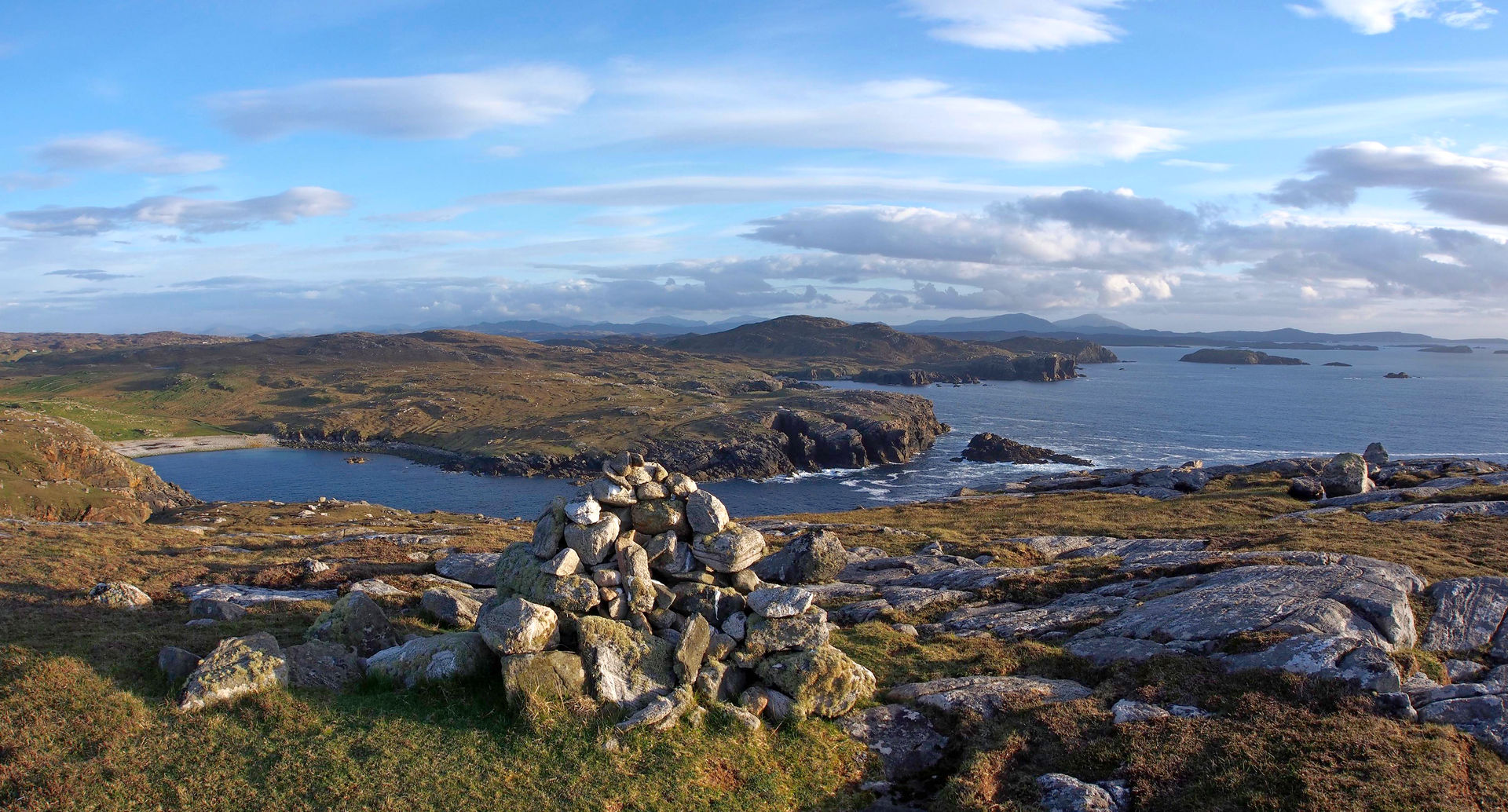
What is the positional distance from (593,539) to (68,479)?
77.0 meters

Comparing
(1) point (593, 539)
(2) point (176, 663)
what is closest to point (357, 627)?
(2) point (176, 663)

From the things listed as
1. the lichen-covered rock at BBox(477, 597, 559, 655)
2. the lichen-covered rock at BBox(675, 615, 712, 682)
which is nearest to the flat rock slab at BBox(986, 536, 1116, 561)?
the lichen-covered rock at BBox(675, 615, 712, 682)

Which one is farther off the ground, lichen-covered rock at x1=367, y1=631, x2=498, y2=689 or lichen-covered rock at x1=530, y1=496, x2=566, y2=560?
lichen-covered rock at x1=530, y1=496, x2=566, y2=560

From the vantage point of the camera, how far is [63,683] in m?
17.6

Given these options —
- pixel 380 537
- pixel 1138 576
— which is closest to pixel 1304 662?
pixel 1138 576

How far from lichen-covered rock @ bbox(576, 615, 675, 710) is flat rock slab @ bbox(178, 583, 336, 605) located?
1359 centimetres

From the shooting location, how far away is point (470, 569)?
112 feet

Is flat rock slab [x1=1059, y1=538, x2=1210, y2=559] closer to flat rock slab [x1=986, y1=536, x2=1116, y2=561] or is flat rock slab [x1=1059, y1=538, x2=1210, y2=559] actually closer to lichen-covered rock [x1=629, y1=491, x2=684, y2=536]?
flat rock slab [x1=986, y1=536, x2=1116, y2=561]

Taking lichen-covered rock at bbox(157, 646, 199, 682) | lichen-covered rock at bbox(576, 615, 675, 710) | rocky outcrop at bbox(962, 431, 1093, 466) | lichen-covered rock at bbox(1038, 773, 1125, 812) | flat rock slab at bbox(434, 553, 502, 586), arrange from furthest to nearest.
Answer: rocky outcrop at bbox(962, 431, 1093, 466) < flat rock slab at bbox(434, 553, 502, 586) < lichen-covered rock at bbox(576, 615, 675, 710) < lichen-covered rock at bbox(157, 646, 199, 682) < lichen-covered rock at bbox(1038, 773, 1125, 812)

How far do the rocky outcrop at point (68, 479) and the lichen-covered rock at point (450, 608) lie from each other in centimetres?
5287

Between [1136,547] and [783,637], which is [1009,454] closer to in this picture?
[1136,547]

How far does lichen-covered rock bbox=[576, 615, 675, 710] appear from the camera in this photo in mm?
19094

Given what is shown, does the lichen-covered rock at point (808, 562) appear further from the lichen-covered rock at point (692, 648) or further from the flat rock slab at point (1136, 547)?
the flat rock slab at point (1136, 547)

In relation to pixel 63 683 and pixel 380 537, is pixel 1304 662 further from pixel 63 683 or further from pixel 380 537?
pixel 380 537
